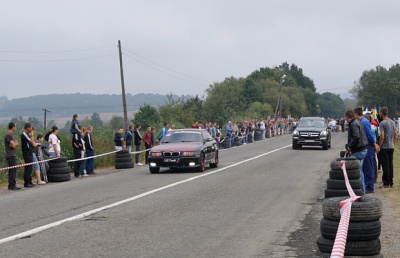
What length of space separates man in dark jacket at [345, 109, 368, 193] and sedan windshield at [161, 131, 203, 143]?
31.7ft

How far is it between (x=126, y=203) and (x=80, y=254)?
17.1 feet

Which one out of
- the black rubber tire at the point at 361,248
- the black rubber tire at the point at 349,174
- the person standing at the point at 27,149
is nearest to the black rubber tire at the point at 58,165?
the person standing at the point at 27,149

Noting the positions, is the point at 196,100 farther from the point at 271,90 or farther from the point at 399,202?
the point at 399,202

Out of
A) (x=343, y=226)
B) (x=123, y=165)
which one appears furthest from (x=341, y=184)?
(x=123, y=165)

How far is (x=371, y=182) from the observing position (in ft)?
48.4

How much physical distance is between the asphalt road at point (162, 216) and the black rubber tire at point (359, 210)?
34.3 inches

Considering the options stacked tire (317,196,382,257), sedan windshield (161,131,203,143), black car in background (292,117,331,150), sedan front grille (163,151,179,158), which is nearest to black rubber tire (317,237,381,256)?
stacked tire (317,196,382,257)

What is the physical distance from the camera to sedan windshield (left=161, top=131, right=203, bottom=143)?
22.8m

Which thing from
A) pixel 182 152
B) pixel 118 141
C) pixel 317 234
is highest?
pixel 118 141

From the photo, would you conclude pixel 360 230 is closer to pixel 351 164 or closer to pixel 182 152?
pixel 351 164

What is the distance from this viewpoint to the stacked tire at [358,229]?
22.7 feet

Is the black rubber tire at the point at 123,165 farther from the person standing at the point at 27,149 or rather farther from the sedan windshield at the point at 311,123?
the sedan windshield at the point at 311,123

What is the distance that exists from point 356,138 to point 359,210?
6.60 metres

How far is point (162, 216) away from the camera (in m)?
11.1
